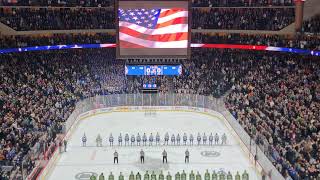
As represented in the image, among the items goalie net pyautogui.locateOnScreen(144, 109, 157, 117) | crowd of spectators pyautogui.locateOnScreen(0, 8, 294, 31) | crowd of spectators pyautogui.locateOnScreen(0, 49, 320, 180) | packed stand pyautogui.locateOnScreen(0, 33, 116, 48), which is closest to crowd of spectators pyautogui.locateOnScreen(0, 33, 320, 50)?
packed stand pyautogui.locateOnScreen(0, 33, 116, 48)

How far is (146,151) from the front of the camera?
77.9 ft

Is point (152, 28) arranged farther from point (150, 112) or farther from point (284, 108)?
point (284, 108)

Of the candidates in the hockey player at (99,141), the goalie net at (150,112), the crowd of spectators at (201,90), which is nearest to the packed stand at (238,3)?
the crowd of spectators at (201,90)

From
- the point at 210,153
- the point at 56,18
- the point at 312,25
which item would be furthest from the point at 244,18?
the point at 210,153

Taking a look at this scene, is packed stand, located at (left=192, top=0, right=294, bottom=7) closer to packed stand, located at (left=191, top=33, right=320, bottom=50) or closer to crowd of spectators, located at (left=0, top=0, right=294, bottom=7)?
crowd of spectators, located at (left=0, top=0, right=294, bottom=7)

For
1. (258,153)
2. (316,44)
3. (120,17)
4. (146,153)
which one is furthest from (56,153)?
(316,44)

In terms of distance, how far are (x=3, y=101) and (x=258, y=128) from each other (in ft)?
41.3

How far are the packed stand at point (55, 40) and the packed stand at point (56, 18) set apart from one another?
0.68 meters

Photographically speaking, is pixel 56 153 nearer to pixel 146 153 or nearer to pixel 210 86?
pixel 146 153

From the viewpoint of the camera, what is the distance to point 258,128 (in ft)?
75.0

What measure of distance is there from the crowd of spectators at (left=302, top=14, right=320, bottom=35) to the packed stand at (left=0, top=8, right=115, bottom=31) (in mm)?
13942

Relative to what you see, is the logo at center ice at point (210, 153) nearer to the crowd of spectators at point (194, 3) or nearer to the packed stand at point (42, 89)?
the packed stand at point (42, 89)

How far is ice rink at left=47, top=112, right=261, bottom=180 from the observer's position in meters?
21.1

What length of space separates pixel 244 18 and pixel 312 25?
20.0 ft
